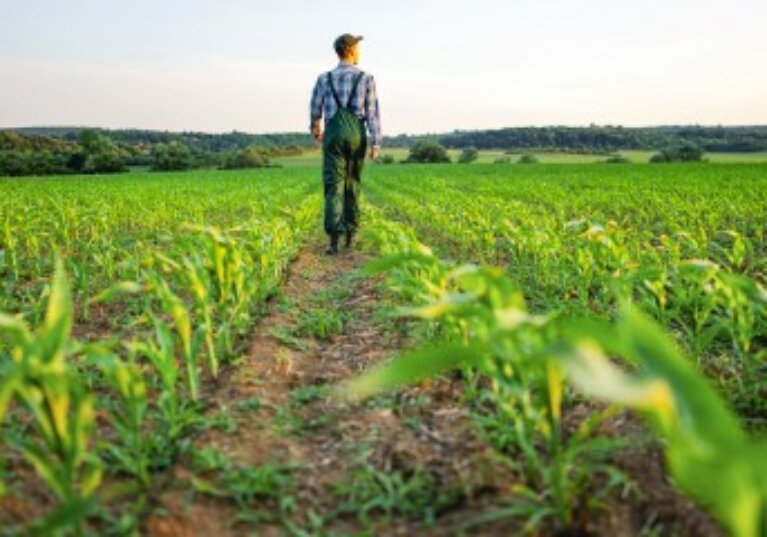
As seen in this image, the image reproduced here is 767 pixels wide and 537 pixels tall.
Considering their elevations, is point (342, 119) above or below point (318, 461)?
above

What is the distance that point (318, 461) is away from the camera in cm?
259

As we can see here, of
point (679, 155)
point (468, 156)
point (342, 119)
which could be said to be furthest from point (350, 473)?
point (468, 156)

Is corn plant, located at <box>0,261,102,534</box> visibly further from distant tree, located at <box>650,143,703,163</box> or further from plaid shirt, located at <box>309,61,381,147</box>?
distant tree, located at <box>650,143,703,163</box>

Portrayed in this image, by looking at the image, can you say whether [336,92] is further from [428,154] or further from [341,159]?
[428,154]

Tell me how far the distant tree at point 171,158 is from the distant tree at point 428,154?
65.1 ft

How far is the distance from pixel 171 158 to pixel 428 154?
23051 mm

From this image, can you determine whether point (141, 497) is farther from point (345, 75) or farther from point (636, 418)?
point (345, 75)

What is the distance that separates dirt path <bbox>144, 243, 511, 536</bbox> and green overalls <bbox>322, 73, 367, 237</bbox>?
4.05 meters

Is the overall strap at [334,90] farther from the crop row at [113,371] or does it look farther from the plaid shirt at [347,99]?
the crop row at [113,371]

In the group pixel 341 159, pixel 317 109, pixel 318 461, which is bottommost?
pixel 318 461

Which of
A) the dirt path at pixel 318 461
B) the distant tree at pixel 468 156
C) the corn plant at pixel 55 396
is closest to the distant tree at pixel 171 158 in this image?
the distant tree at pixel 468 156

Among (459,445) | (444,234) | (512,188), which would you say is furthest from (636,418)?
(512,188)

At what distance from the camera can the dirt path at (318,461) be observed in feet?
7.11

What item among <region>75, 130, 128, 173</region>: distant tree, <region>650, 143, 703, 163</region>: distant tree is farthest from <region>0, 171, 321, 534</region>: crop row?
<region>650, 143, 703, 163</region>: distant tree
